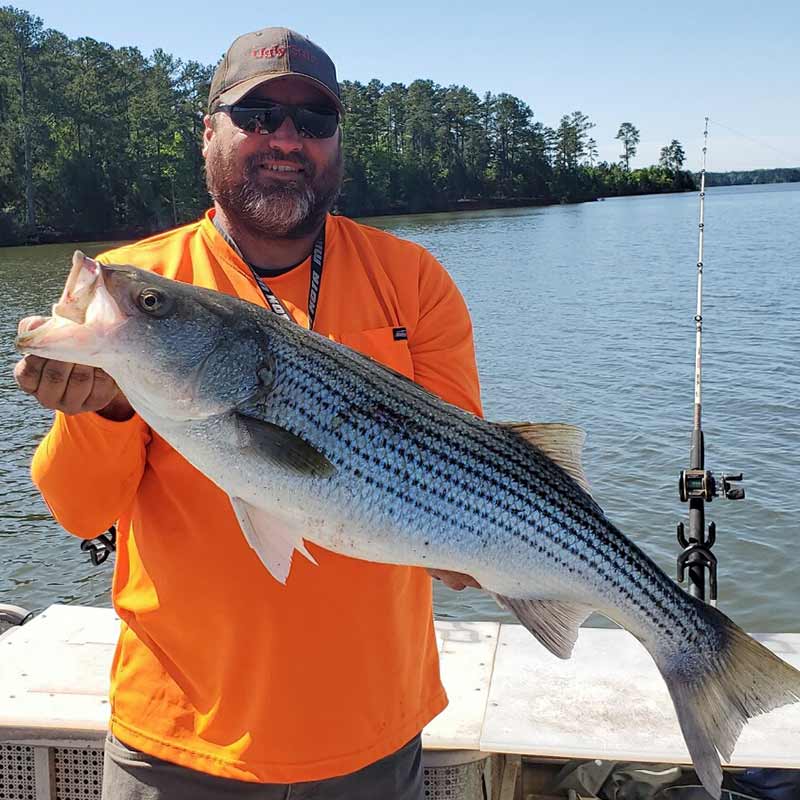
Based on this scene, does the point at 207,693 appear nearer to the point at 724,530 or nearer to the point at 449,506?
the point at 449,506

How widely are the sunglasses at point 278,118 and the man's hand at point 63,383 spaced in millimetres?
1005

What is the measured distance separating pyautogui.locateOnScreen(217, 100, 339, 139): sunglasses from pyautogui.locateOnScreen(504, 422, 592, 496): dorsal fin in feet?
3.64

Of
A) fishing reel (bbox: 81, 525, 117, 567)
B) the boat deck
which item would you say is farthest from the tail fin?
fishing reel (bbox: 81, 525, 117, 567)

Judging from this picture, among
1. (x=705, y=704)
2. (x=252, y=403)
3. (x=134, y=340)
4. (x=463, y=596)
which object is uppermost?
(x=134, y=340)

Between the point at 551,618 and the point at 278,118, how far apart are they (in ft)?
5.67

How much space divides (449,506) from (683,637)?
813 millimetres

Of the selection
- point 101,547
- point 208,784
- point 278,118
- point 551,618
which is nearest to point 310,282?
point 278,118

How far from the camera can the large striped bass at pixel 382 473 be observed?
2328mm

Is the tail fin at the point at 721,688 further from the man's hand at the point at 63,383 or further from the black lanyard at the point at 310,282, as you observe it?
the man's hand at the point at 63,383

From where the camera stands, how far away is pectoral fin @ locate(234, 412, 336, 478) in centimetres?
231

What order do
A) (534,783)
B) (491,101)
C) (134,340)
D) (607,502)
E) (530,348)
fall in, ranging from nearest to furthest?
1. (134,340)
2. (534,783)
3. (607,502)
4. (530,348)
5. (491,101)

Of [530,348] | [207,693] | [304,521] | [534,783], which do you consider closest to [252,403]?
[304,521]

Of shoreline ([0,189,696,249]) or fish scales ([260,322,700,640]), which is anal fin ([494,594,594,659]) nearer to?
fish scales ([260,322,700,640])

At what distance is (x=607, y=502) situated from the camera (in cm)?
1086
